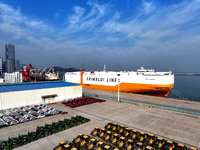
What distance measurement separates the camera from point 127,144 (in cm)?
1561

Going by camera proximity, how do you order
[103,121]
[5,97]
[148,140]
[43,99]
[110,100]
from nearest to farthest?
[148,140]
[103,121]
[5,97]
[43,99]
[110,100]

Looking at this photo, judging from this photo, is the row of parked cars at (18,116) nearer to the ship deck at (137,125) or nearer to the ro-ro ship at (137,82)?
the ship deck at (137,125)

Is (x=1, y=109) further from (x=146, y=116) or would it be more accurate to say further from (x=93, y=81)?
(x=93, y=81)

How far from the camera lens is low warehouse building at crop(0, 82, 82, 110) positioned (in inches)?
1158

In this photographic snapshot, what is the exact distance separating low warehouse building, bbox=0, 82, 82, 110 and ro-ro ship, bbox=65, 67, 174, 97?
1634cm

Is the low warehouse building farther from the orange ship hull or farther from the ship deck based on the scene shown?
the orange ship hull

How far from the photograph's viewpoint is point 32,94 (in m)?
33.2

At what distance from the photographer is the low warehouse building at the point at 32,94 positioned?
96.5 feet

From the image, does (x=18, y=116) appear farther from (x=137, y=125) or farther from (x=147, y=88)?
(x=147, y=88)

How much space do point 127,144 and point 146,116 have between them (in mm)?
13796

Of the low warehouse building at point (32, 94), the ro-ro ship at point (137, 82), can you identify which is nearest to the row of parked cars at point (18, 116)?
the low warehouse building at point (32, 94)

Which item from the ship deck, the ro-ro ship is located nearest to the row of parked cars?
the ship deck

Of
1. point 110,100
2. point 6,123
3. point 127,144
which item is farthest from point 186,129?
point 6,123

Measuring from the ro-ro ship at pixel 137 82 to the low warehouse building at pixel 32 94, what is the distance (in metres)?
16.3
